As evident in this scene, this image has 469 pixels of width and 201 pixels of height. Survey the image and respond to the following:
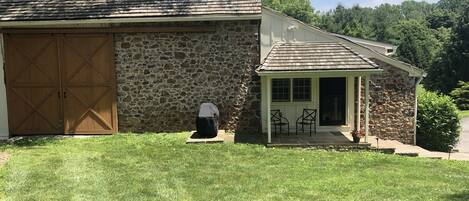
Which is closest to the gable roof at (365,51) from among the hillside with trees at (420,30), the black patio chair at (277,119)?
the black patio chair at (277,119)

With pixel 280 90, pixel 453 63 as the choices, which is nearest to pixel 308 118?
pixel 280 90

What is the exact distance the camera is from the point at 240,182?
25.8ft

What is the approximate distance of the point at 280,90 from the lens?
44.1 feet

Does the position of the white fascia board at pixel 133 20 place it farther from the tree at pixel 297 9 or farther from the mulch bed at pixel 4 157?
the tree at pixel 297 9

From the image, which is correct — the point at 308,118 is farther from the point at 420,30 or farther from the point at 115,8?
the point at 420,30

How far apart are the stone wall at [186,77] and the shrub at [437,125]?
17.6 feet

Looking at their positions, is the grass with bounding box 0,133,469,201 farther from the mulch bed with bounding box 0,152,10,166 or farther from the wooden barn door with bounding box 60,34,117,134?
the wooden barn door with bounding box 60,34,117,134

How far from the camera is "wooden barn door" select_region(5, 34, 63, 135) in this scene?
12.7 metres

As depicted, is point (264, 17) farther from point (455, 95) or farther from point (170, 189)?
point (455, 95)

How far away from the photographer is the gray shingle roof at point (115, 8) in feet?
41.2

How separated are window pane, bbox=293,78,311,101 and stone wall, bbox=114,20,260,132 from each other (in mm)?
1147

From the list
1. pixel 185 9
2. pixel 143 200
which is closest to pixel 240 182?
pixel 143 200

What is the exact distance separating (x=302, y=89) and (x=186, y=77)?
11.1 feet

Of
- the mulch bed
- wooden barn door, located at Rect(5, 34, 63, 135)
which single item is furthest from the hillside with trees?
the mulch bed
